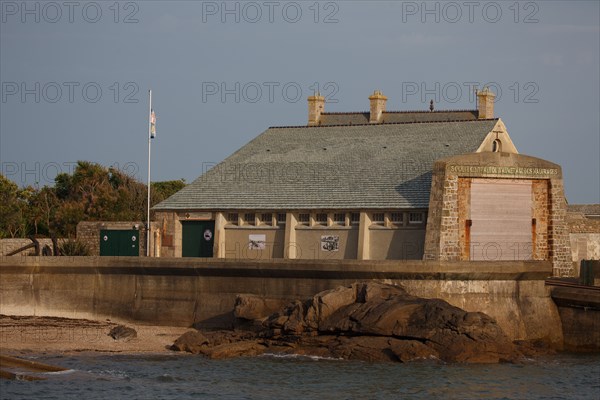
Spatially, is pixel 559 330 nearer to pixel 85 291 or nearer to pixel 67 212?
pixel 85 291

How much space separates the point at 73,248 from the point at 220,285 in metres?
8.88

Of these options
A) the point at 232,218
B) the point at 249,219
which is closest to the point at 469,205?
the point at 249,219

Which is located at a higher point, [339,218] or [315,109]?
[315,109]

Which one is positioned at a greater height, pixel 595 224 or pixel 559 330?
pixel 595 224

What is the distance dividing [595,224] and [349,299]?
14031 mm

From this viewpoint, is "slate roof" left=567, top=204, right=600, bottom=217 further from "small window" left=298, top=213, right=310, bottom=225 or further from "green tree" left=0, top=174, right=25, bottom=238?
"green tree" left=0, top=174, right=25, bottom=238

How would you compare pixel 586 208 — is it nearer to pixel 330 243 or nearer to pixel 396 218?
pixel 396 218

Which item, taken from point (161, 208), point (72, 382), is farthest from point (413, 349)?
point (161, 208)

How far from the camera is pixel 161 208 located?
45875 mm

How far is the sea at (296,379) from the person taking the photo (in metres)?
28.4

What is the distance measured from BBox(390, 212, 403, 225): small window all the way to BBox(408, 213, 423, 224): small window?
1.26 feet

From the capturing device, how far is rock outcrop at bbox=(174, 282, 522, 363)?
3272 cm

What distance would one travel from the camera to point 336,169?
4534 cm

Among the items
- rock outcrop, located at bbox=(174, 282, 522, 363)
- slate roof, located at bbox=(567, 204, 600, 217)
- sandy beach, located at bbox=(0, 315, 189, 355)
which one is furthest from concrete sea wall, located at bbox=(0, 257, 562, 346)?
slate roof, located at bbox=(567, 204, 600, 217)
